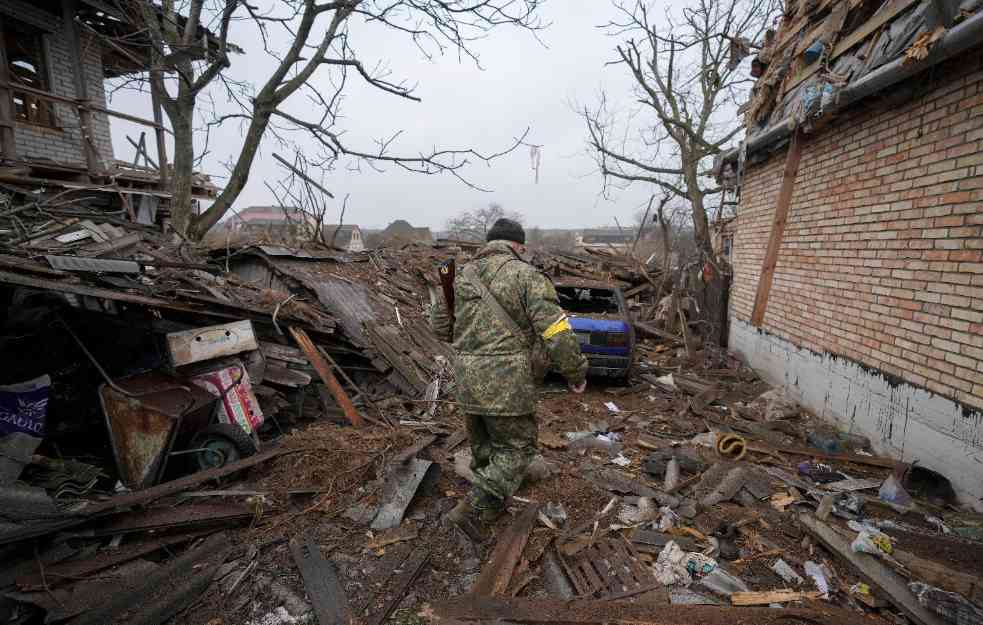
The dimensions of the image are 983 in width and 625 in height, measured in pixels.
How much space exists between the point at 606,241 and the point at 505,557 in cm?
5556

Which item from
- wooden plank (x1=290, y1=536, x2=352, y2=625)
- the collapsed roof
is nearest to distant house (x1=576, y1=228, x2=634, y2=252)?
the collapsed roof

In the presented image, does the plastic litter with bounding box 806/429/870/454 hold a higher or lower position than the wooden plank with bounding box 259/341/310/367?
lower

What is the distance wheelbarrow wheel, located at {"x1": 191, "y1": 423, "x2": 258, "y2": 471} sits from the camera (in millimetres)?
3863

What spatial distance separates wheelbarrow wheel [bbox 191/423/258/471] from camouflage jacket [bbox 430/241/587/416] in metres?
2.27

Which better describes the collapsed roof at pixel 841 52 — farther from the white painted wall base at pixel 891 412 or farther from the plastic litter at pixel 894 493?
the plastic litter at pixel 894 493

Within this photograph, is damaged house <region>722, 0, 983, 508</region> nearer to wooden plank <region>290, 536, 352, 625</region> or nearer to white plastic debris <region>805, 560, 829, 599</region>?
white plastic debris <region>805, 560, 829, 599</region>

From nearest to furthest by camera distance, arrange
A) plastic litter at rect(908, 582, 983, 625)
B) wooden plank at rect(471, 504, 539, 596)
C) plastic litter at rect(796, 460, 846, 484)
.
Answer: plastic litter at rect(908, 582, 983, 625)
wooden plank at rect(471, 504, 539, 596)
plastic litter at rect(796, 460, 846, 484)

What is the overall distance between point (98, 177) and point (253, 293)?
555 centimetres

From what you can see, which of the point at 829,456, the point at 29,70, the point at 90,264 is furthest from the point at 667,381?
the point at 29,70

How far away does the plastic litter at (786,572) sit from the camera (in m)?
2.80

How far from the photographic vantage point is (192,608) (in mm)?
2572

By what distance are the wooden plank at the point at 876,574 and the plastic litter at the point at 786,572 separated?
1.12 feet

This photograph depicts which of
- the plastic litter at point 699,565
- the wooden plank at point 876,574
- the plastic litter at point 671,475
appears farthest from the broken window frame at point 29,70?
the wooden plank at point 876,574

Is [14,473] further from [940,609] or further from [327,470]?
[940,609]
